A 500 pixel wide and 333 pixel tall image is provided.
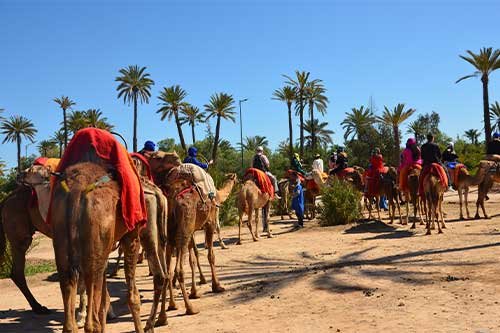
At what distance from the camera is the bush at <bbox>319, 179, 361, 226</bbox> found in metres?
16.0

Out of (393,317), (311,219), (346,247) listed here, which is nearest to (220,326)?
(393,317)

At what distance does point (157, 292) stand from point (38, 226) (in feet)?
8.84

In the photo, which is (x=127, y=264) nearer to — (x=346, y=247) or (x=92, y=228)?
(x=92, y=228)

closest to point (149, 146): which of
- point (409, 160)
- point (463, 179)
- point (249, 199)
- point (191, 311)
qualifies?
point (191, 311)

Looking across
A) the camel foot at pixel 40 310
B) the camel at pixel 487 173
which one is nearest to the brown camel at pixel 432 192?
the camel at pixel 487 173

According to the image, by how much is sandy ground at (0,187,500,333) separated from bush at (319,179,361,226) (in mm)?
4038

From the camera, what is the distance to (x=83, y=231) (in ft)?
12.8

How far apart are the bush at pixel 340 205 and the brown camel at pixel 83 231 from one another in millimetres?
12402

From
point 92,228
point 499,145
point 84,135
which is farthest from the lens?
point 499,145

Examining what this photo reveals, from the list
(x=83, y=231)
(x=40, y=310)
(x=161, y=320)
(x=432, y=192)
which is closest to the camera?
(x=83, y=231)

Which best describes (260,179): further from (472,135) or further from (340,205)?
(472,135)

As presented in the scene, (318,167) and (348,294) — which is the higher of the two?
(318,167)

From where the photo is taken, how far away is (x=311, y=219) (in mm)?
19219

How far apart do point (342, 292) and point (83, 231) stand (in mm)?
4245
